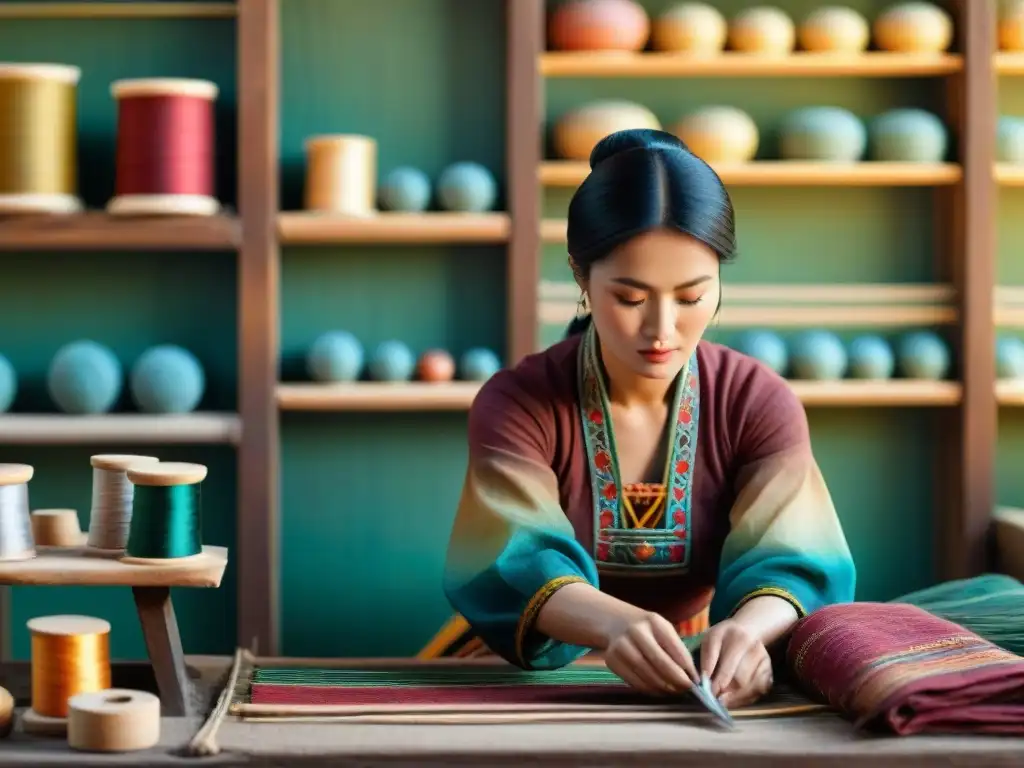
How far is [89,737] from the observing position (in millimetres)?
1344

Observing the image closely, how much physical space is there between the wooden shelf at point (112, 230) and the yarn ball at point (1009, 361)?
2.08 meters

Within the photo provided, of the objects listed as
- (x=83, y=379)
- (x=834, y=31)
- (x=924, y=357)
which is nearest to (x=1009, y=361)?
(x=924, y=357)

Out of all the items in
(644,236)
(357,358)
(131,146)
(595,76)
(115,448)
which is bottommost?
(115,448)

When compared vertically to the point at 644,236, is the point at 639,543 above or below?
below

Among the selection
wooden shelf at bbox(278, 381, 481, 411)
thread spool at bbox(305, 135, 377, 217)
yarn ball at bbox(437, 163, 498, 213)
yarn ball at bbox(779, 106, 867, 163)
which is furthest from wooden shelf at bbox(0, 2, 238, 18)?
yarn ball at bbox(779, 106, 867, 163)

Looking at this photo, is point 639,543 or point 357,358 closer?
point 639,543

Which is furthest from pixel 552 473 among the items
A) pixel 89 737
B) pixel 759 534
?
pixel 89 737

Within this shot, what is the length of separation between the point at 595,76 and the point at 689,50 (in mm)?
312

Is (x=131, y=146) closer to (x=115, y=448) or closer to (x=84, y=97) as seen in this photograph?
(x=84, y=97)

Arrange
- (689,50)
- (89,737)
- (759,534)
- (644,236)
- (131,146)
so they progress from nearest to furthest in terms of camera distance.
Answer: (89,737) → (644,236) → (759,534) → (131,146) → (689,50)

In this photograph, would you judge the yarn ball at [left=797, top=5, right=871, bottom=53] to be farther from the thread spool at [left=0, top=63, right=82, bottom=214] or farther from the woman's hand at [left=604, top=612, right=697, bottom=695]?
the woman's hand at [left=604, top=612, right=697, bottom=695]

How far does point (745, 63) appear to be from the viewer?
358cm

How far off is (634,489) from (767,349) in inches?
73.2

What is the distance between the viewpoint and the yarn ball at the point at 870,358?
3621mm
